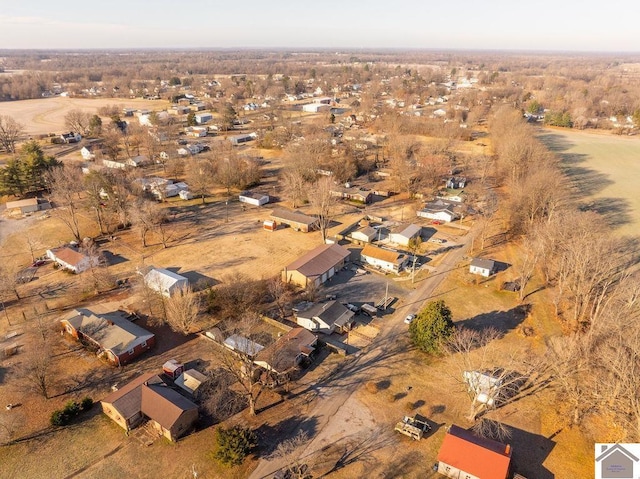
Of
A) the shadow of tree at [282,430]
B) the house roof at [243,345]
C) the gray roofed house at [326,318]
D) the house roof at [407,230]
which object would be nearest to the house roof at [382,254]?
the house roof at [407,230]

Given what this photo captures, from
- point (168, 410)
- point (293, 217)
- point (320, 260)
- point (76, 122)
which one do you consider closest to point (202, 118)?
point (76, 122)

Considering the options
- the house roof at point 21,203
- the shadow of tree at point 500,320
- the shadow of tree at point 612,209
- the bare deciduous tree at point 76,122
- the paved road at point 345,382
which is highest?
the bare deciduous tree at point 76,122

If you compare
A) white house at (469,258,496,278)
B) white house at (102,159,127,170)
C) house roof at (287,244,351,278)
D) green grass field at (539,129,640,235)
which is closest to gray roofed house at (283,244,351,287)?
house roof at (287,244,351,278)

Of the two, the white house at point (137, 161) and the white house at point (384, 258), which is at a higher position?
the white house at point (137, 161)

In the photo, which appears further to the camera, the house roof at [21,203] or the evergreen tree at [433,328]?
the house roof at [21,203]

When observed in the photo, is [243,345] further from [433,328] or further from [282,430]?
[433,328]

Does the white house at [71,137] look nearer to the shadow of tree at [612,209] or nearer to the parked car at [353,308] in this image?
the parked car at [353,308]
